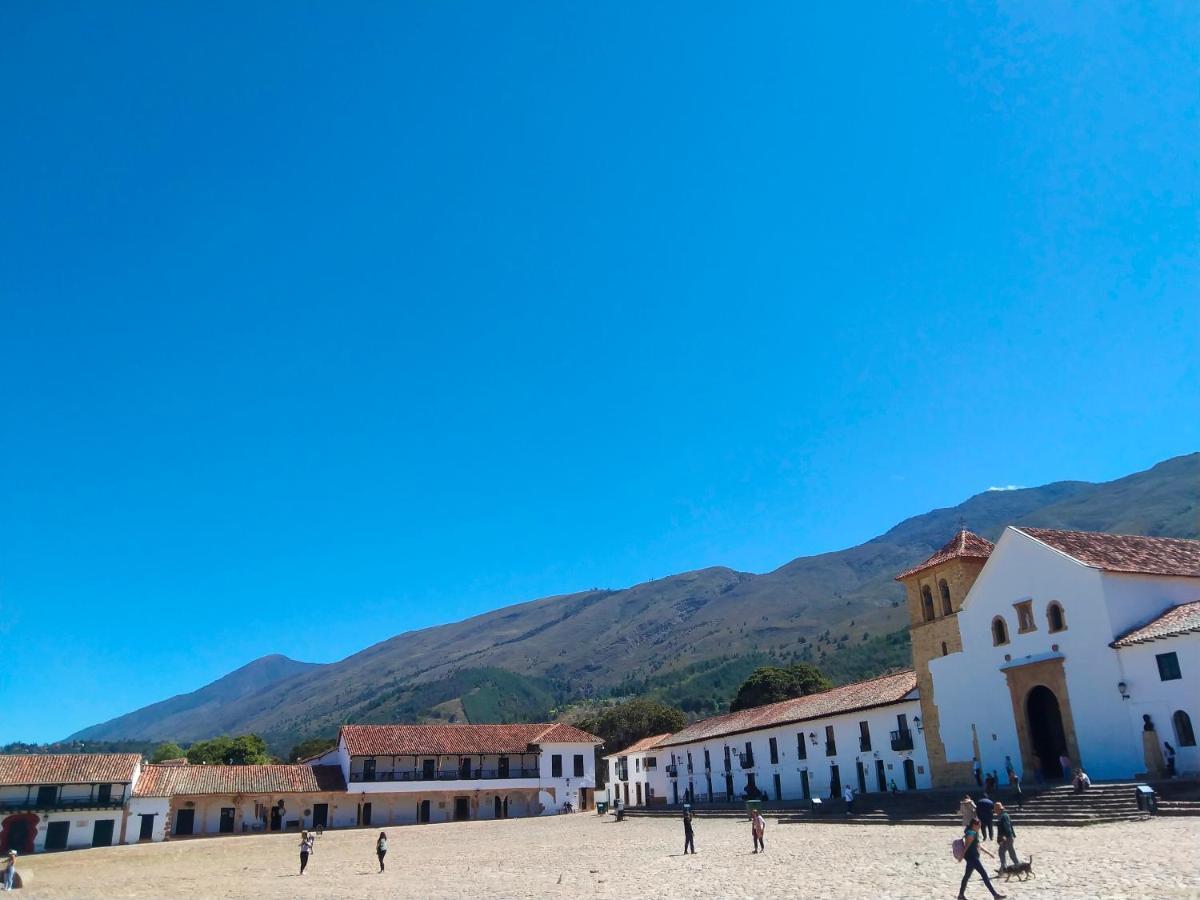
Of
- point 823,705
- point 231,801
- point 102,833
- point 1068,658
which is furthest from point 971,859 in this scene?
point 231,801

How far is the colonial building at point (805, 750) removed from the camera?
3412 cm

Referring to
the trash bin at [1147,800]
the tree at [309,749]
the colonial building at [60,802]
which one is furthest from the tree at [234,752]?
the trash bin at [1147,800]

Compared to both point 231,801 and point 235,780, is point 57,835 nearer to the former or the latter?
point 231,801

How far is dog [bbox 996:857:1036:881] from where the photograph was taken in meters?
13.3

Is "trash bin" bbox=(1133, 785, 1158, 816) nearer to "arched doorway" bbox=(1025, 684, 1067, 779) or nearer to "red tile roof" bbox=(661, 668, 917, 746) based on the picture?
"arched doorway" bbox=(1025, 684, 1067, 779)

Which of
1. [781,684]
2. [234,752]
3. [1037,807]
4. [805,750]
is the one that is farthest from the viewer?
[234,752]

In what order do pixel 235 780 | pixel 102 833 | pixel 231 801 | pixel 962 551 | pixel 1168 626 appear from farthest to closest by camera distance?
pixel 235 780
pixel 231 801
pixel 102 833
pixel 962 551
pixel 1168 626

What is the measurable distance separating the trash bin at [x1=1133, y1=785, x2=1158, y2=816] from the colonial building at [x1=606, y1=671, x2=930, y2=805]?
1324 centimetres

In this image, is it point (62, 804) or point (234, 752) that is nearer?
point (62, 804)

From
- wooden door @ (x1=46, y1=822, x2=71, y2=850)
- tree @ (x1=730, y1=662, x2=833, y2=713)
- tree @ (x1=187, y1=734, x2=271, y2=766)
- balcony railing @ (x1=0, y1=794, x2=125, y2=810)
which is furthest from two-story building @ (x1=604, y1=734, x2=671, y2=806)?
wooden door @ (x1=46, y1=822, x2=71, y2=850)

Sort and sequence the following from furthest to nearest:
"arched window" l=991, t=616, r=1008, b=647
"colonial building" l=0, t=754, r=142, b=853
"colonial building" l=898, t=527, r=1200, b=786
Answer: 1. "colonial building" l=0, t=754, r=142, b=853
2. "arched window" l=991, t=616, r=1008, b=647
3. "colonial building" l=898, t=527, r=1200, b=786

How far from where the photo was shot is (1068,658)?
85.0 feet

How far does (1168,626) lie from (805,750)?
1940 centimetres

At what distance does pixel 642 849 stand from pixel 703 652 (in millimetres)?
158496
